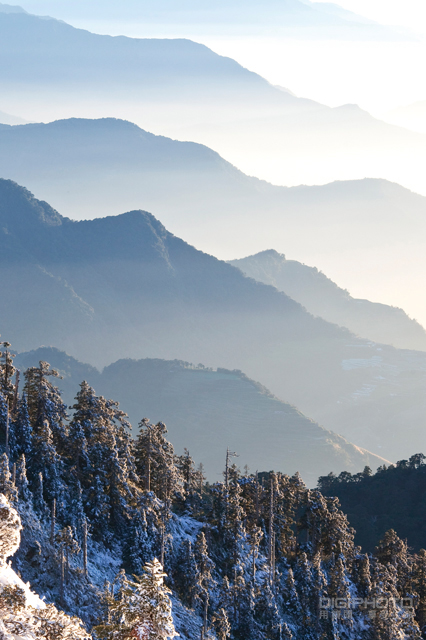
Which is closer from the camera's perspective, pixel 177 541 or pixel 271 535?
pixel 177 541

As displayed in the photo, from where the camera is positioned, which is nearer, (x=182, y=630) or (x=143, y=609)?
(x=143, y=609)

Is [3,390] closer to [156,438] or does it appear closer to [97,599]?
[156,438]

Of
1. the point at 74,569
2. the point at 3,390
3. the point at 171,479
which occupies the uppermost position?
the point at 3,390

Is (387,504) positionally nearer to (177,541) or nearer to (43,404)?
(177,541)

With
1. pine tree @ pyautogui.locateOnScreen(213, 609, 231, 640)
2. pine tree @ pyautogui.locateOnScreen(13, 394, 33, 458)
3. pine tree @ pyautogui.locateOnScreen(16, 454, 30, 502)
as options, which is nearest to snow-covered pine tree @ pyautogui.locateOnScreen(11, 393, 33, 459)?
pine tree @ pyautogui.locateOnScreen(13, 394, 33, 458)

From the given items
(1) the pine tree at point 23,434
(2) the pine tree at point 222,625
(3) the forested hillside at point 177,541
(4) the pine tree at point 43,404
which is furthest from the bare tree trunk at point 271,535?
(1) the pine tree at point 23,434

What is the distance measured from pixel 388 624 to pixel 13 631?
285 feet

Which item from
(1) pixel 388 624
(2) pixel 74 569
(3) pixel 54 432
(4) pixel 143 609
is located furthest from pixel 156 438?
(4) pixel 143 609

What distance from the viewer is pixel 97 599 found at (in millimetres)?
79125

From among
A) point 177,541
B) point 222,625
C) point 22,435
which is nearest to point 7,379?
point 22,435

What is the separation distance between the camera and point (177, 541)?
333 feet

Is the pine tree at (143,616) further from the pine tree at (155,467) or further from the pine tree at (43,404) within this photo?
the pine tree at (155,467)

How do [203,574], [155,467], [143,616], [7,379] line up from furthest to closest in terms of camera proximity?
[155,467]
[7,379]
[203,574]
[143,616]

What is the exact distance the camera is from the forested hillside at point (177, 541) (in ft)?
269
